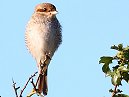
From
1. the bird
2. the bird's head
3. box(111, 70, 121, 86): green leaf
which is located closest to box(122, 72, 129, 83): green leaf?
box(111, 70, 121, 86): green leaf

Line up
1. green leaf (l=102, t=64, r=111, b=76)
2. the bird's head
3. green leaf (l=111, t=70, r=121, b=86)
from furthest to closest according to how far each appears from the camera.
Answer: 1. the bird's head
2. green leaf (l=102, t=64, r=111, b=76)
3. green leaf (l=111, t=70, r=121, b=86)

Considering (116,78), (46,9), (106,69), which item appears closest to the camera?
(116,78)

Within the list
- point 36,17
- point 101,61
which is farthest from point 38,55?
point 101,61

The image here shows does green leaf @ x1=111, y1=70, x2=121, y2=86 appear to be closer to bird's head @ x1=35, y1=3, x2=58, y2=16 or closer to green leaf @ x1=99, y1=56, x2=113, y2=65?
green leaf @ x1=99, y1=56, x2=113, y2=65

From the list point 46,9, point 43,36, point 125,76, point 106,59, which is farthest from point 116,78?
point 46,9

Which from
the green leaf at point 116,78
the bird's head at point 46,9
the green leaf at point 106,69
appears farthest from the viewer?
the bird's head at point 46,9

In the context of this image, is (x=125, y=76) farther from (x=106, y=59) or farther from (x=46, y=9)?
(x=46, y=9)

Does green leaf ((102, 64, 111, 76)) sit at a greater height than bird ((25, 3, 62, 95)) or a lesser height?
lesser

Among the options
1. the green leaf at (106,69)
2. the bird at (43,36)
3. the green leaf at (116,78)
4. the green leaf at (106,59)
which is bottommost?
the green leaf at (116,78)

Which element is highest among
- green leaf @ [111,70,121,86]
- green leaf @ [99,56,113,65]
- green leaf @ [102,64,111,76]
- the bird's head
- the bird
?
the bird's head

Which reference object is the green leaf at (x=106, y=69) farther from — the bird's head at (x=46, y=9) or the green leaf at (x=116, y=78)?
the bird's head at (x=46, y=9)

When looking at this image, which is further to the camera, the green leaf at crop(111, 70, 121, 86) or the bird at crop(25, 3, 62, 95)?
the bird at crop(25, 3, 62, 95)

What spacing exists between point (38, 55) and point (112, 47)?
4.66m

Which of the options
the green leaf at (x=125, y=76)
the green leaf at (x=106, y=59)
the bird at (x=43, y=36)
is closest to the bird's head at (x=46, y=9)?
the bird at (x=43, y=36)
